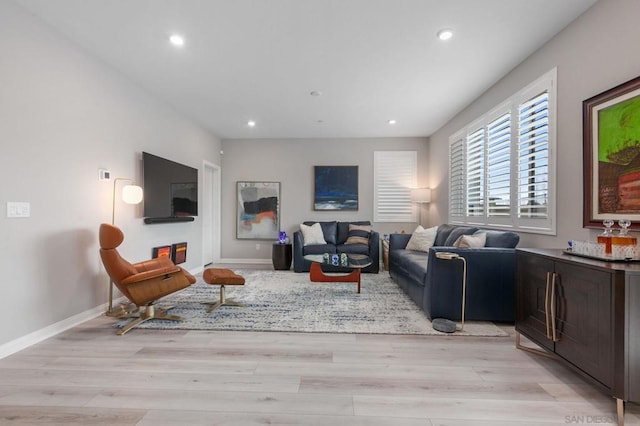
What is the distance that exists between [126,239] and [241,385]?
2.59 metres

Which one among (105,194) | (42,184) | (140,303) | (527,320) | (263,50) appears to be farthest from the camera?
(105,194)

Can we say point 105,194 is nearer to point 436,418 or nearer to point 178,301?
point 178,301

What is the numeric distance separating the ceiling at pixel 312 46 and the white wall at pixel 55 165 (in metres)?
0.29

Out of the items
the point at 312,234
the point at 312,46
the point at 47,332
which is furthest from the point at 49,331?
the point at 312,234

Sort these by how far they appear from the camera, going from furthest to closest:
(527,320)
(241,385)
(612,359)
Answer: (527,320)
(241,385)
(612,359)

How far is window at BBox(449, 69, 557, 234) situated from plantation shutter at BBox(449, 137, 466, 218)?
0.7 inches

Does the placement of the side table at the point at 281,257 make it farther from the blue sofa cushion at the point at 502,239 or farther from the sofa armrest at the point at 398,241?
the blue sofa cushion at the point at 502,239

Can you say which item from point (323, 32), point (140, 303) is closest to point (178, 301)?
point (140, 303)

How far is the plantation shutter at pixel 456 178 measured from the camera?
4.48 metres

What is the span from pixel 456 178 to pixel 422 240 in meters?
1.30

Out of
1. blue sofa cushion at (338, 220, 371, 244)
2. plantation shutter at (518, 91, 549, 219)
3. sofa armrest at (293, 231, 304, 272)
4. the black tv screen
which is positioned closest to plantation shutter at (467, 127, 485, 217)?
plantation shutter at (518, 91, 549, 219)

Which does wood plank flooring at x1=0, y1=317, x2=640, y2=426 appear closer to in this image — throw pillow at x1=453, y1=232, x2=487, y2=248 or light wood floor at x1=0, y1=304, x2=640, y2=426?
light wood floor at x1=0, y1=304, x2=640, y2=426

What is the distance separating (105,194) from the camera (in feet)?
10.1

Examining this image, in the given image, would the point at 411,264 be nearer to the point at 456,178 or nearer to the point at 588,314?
the point at 588,314
